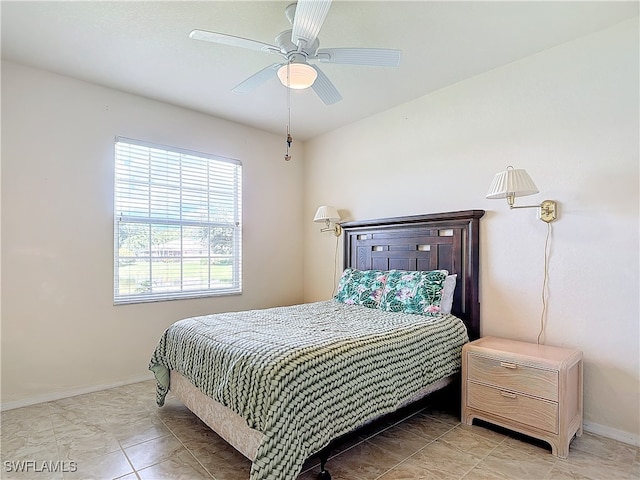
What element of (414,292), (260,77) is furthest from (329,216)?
(260,77)

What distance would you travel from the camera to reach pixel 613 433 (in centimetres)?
226

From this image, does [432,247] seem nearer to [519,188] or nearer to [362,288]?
[362,288]

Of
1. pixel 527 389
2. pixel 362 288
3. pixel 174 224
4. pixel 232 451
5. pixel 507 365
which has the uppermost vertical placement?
pixel 174 224

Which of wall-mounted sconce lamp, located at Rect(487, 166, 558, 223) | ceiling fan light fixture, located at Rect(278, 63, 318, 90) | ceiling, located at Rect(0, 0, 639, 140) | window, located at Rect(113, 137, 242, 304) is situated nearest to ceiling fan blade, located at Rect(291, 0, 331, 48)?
ceiling fan light fixture, located at Rect(278, 63, 318, 90)

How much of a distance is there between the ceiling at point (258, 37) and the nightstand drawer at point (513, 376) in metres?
2.14

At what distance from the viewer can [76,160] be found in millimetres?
2986

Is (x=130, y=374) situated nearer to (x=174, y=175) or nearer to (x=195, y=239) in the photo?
(x=195, y=239)

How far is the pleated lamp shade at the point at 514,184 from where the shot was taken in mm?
2400

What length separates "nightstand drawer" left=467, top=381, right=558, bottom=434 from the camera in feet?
6.82

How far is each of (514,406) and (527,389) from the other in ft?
0.48

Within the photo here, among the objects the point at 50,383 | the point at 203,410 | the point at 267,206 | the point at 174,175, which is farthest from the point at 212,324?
the point at 267,206

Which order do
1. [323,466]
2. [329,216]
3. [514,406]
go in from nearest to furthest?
[323,466] < [514,406] < [329,216]

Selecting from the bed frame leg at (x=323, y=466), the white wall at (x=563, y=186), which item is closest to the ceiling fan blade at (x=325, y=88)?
the white wall at (x=563, y=186)

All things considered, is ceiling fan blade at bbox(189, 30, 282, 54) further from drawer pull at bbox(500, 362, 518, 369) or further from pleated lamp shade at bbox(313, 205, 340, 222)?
drawer pull at bbox(500, 362, 518, 369)
